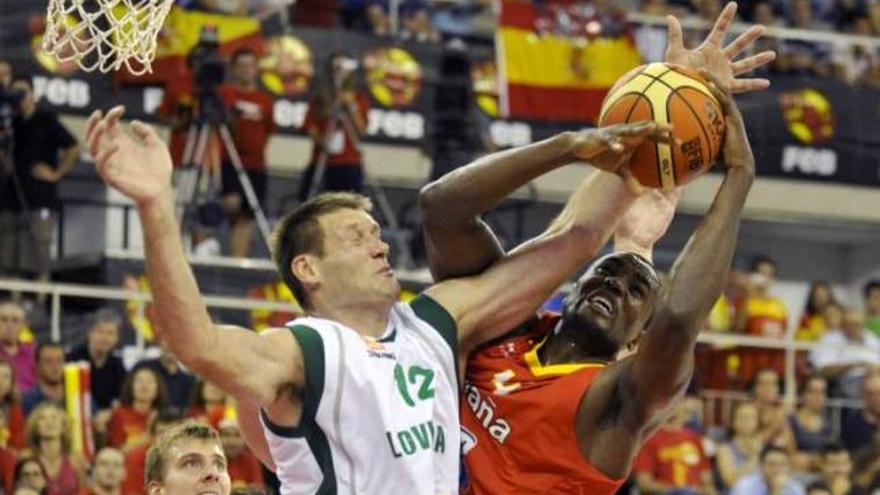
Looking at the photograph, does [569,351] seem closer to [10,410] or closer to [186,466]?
[186,466]

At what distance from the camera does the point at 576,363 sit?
263 inches

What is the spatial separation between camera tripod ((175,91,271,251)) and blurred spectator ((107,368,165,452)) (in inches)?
137

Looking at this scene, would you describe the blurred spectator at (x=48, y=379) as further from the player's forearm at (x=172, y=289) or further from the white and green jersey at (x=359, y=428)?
the player's forearm at (x=172, y=289)

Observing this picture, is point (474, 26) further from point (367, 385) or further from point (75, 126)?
point (367, 385)

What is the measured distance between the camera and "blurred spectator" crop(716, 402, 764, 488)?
46.6 feet

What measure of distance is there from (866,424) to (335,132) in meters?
4.46

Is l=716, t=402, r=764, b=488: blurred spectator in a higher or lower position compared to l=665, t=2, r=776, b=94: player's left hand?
lower

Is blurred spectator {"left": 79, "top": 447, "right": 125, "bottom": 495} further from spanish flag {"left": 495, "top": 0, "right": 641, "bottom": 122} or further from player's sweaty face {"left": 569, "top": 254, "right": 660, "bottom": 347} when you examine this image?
spanish flag {"left": 495, "top": 0, "right": 641, "bottom": 122}

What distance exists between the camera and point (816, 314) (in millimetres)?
18531

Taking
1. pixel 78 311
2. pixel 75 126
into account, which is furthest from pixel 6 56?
pixel 78 311

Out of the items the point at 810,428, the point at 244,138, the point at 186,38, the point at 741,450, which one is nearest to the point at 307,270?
the point at 741,450

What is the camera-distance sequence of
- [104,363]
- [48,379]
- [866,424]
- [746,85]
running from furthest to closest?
[866,424]
[104,363]
[48,379]
[746,85]

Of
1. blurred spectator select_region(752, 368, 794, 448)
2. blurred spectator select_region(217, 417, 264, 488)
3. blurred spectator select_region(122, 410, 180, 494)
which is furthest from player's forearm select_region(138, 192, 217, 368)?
blurred spectator select_region(752, 368, 794, 448)

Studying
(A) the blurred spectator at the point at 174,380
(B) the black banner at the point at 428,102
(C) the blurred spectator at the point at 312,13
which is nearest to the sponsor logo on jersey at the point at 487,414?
(A) the blurred spectator at the point at 174,380
